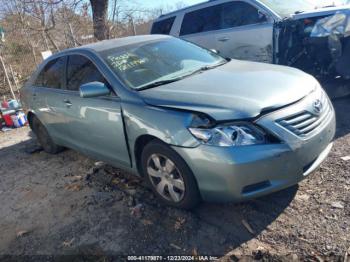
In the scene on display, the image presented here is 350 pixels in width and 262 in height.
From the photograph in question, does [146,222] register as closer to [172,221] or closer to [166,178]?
[172,221]

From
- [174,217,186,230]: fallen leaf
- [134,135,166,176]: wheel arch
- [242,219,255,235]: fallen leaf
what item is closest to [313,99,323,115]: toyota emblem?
[242,219,255,235]: fallen leaf

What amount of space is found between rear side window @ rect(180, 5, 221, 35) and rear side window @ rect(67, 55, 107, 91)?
12.1ft

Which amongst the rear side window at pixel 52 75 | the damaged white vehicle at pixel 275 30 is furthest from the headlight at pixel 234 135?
the damaged white vehicle at pixel 275 30

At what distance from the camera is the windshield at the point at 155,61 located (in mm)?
3607

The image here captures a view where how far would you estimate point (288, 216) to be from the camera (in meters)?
2.99

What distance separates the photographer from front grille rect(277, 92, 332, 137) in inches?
109

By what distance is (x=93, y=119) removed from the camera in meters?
3.84

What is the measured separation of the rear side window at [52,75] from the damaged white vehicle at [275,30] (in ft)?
11.4

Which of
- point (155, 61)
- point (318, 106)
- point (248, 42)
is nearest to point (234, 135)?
point (318, 106)

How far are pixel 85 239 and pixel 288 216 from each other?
1866 millimetres

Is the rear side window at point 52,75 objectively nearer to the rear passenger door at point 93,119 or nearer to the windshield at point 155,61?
the rear passenger door at point 93,119

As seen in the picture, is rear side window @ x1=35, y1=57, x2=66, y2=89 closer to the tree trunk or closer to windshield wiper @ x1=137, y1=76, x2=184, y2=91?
windshield wiper @ x1=137, y1=76, x2=184, y2=91

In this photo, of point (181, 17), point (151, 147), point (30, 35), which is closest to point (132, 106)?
point (151, 147)

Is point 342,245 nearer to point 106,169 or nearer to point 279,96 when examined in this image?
point 279,96
